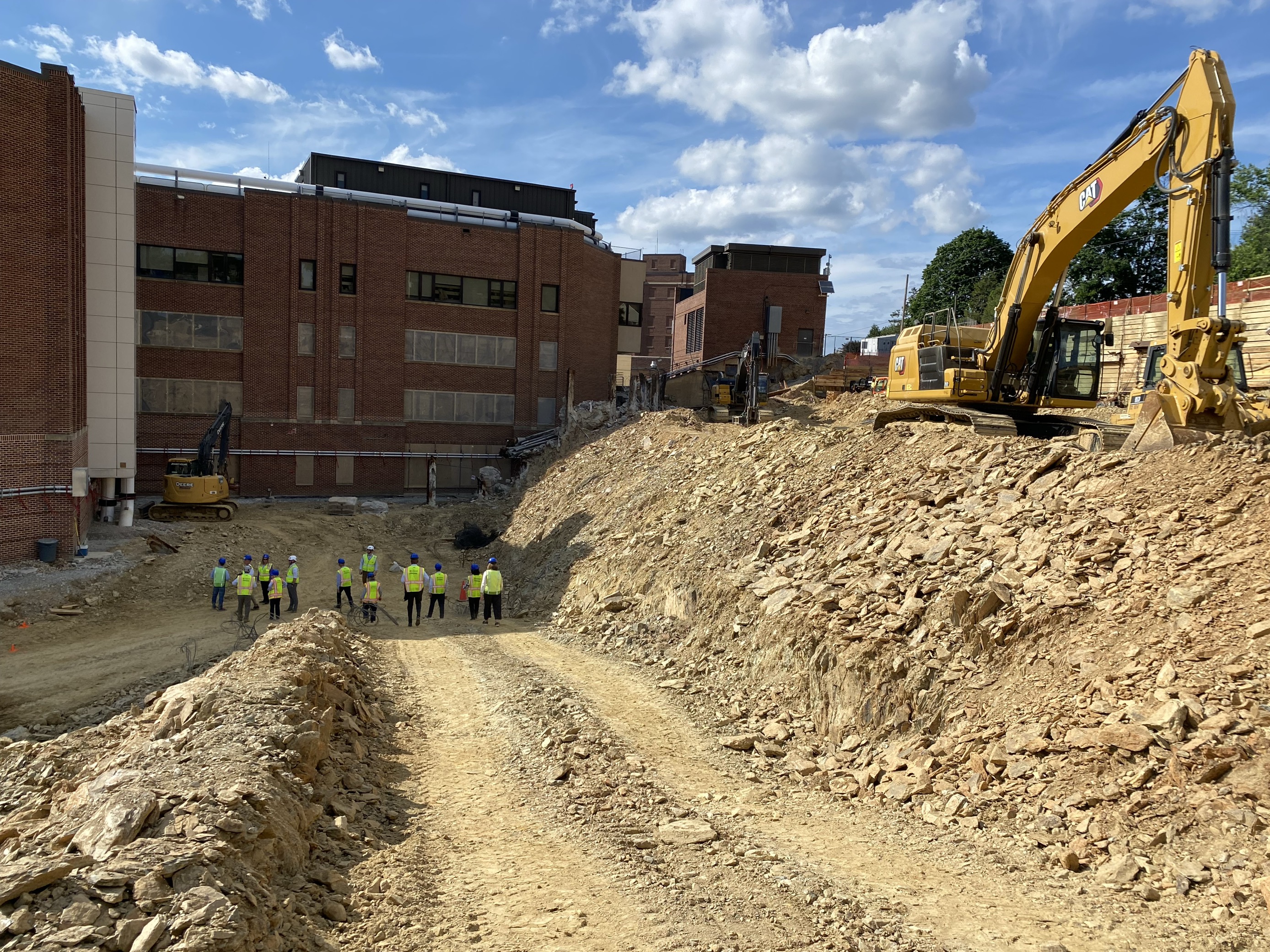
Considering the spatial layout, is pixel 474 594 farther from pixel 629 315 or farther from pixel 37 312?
pixel 629 315

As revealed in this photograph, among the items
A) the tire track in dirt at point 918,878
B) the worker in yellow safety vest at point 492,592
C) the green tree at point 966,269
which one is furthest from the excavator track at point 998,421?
the green tree at point 966,269

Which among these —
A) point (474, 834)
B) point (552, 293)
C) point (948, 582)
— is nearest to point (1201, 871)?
point (948, 582)

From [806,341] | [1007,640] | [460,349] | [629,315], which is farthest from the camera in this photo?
[806,341]

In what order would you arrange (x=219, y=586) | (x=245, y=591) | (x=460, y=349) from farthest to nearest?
1. (x=460, y=349)
2. (x=219, y=586)
3. (x=245, y=591)

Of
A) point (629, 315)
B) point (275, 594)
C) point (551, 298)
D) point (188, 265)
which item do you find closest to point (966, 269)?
point (629, 315)

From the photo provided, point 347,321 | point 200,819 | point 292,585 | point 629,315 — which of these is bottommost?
point 292,585

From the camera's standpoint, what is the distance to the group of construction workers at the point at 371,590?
18.8 metres

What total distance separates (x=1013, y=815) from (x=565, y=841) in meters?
4.27

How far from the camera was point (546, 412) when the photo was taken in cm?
3938

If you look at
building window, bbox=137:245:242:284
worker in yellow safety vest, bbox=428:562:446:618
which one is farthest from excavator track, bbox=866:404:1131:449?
building window, bbox=137:245:242:284

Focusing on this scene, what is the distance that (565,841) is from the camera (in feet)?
24.5

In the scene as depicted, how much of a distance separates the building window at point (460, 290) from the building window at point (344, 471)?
26.1ft

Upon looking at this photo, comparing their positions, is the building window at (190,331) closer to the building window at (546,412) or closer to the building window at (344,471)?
the building window at (344,471)

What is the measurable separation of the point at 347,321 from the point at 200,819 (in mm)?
32768
